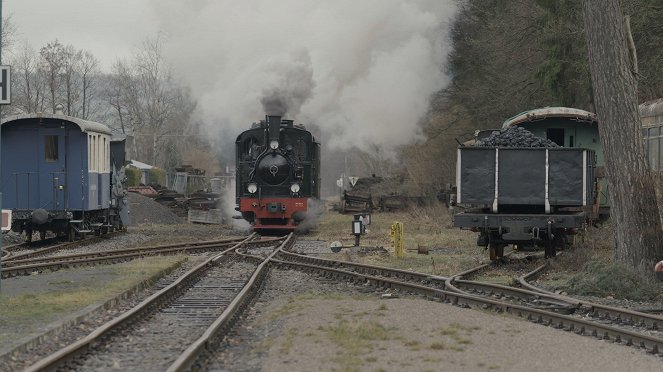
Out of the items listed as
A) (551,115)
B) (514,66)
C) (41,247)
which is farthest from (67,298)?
(514,66)

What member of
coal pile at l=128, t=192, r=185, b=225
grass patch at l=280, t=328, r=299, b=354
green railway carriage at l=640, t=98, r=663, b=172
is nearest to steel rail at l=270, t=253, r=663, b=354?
grass patch at l=280, t=328, r=299, b=354

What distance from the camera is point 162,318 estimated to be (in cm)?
1124

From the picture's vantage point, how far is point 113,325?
9.83 meters

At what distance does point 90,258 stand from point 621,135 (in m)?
10.2

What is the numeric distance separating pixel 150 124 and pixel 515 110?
157 feet

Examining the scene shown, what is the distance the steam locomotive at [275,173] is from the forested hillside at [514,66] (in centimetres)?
837

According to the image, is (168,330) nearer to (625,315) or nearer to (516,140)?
(625,315)

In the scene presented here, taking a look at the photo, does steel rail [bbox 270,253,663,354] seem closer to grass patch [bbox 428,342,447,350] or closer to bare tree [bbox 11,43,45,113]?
grass patch [bbox 428,342,447,350]

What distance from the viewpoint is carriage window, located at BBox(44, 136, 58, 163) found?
2483 cm

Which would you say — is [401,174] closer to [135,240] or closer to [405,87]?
[405,87]

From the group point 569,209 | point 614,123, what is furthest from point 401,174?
point 614,123

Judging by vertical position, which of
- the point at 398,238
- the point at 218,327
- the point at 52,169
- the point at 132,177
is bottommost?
the point at 218,327

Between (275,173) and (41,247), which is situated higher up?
(275,173)

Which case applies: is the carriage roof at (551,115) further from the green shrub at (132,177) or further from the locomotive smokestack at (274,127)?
the green shrub at (132,177)
